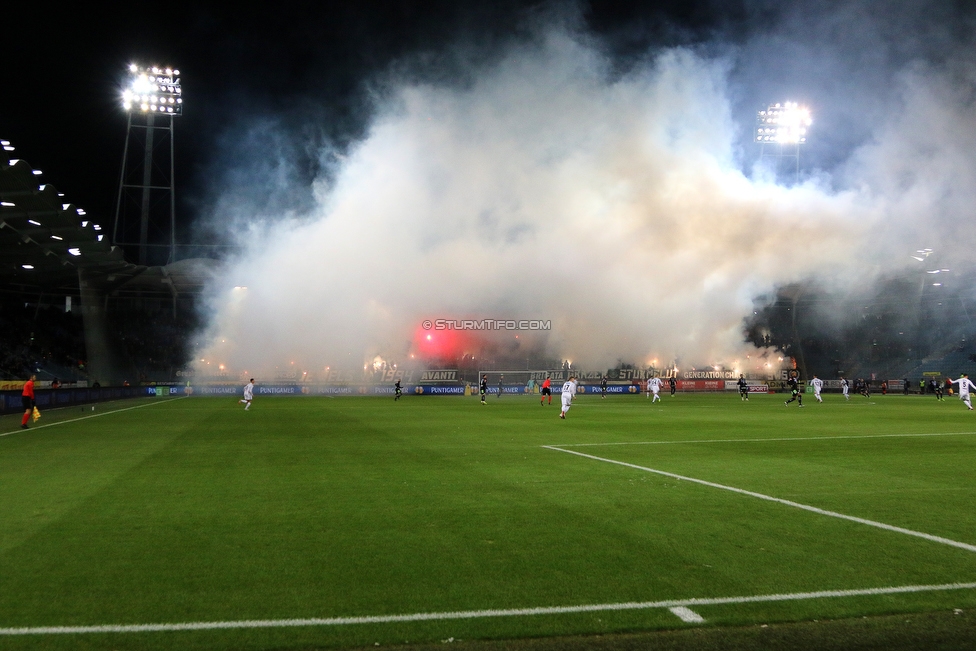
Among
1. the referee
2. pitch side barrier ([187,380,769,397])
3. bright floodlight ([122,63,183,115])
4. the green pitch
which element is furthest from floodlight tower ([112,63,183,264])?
the green pitch

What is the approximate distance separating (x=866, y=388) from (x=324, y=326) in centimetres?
3942

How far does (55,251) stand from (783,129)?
49.5m

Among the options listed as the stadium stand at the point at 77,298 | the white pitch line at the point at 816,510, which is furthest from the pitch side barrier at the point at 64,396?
the white pitch line at the point at 816,510

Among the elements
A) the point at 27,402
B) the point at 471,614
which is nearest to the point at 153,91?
the point at 27,402

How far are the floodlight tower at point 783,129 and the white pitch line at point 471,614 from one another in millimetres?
38221

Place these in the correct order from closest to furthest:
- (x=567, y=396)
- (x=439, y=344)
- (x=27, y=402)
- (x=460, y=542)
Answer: (x=460, y=542) → (x=27, y=402) → (x=567, y=396) → (x=439, y=344)

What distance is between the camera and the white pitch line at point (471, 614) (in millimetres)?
4332

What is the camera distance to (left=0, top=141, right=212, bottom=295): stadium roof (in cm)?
2939

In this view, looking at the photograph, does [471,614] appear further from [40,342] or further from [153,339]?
[153,339]

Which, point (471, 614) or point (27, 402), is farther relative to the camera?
point (27, 402)

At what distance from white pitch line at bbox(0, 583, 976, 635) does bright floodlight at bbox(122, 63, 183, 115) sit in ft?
A: 194

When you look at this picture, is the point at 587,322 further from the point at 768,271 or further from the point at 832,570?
the point at 832,570

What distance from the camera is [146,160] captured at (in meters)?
55.8

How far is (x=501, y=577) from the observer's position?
17.7ft
